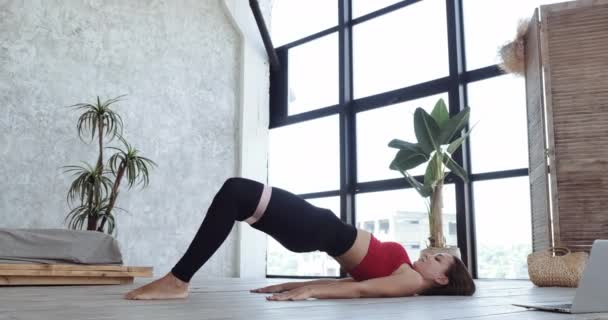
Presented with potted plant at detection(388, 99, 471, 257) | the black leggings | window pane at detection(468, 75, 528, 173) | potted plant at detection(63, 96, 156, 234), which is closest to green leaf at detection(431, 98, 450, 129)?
potted plant at detection(388, 99, 471, 257)

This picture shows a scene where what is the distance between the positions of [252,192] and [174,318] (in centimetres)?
80

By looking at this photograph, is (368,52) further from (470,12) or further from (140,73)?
(140,73)

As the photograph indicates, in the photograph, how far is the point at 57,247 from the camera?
3.79 m

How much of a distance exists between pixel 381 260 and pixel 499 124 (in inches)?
122

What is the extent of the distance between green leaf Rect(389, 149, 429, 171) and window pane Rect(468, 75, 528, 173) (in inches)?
22.3

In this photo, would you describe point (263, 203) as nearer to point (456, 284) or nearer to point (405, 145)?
point (456, 284)

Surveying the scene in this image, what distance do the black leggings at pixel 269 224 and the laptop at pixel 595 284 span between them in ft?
3.09

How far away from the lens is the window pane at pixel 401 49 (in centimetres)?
567

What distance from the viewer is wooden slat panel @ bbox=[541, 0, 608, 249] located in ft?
13.0

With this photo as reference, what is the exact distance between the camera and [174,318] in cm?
161

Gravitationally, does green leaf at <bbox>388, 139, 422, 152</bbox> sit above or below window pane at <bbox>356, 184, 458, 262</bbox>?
above

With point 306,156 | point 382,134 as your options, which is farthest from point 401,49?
point 306,156

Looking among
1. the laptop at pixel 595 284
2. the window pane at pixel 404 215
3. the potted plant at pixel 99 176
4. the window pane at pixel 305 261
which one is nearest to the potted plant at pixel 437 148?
the window pane at pixel 404 215

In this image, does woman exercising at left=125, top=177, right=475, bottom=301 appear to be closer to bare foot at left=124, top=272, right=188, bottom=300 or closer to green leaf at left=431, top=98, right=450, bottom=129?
bare foot at left=124, top=272, right=188, bottom=300
